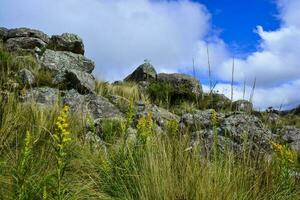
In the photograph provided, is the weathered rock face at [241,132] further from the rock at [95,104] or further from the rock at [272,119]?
the rock at [95,104]

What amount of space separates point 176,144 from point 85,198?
3.03 ft

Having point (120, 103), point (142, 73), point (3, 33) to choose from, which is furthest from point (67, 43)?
point (120, 103)

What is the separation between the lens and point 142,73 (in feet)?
58.1

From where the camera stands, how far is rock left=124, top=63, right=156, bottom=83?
1725 centimetres

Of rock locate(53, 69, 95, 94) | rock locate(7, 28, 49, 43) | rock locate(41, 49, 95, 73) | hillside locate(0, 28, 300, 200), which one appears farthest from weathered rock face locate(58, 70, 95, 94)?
rock locate(7, 28, 49, 43)

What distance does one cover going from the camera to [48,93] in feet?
29.1

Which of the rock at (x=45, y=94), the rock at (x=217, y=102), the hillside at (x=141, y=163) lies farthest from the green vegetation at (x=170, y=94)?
the hillside at (x=141, y=163)

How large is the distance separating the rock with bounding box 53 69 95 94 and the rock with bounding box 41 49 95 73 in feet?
→ 3.40

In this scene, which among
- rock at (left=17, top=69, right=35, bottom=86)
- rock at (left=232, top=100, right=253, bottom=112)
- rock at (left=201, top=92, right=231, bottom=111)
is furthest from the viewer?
rock at (left=201, top=92, right=231, bottom=111)

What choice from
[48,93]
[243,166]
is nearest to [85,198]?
[243,166]

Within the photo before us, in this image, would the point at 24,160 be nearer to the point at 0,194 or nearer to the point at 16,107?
the point at 0,194

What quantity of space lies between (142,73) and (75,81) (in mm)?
7569

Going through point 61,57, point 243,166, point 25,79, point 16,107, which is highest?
point 61,57

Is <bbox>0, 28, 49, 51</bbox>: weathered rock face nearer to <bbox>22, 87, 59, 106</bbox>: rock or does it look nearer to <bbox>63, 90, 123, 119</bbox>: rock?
<bbox>22, 87, 59, 106</bbox>: rock
